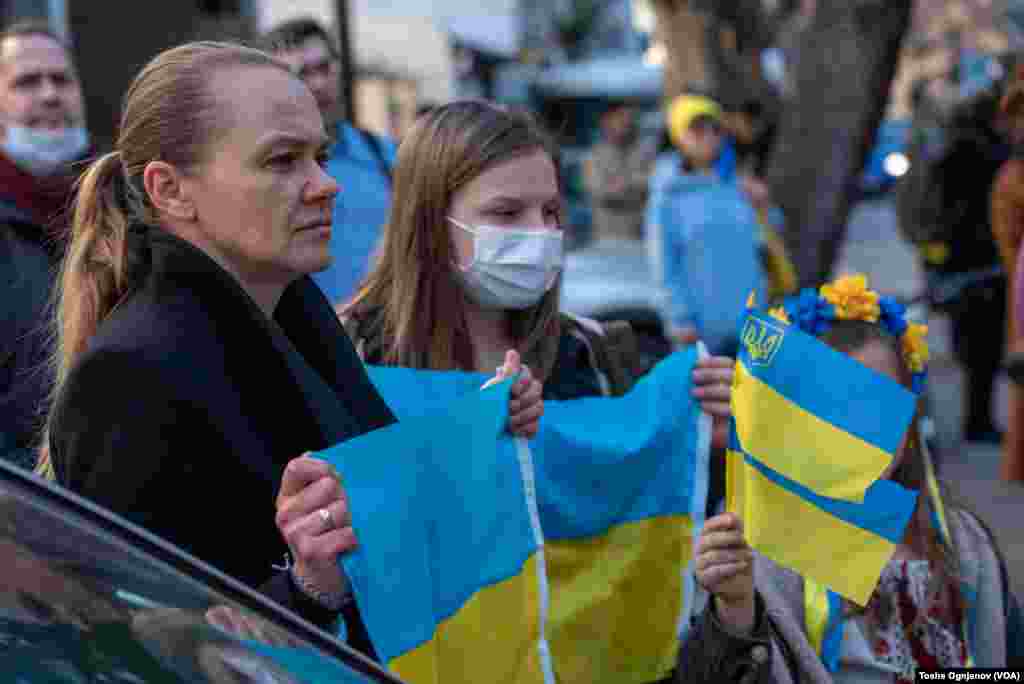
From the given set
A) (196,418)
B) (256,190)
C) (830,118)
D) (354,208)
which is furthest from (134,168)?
(830,118)

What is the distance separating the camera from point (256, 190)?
7.15 ft

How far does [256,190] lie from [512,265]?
0.84 meters

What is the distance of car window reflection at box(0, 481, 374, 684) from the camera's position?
1524mm

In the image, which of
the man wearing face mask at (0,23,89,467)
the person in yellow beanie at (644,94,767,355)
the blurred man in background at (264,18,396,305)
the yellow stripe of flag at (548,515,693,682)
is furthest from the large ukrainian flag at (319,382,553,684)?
the person in yellow beanie at (644,94,767,355)

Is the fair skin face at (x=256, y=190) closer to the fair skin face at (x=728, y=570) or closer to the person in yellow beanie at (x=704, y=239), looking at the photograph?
the fair skin face at (x=728, y=570)

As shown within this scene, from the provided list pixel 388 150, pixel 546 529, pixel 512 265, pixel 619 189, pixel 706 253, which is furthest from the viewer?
pixel 619 189

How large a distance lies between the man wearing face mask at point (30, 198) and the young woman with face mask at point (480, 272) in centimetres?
63

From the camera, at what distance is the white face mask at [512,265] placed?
2.94m

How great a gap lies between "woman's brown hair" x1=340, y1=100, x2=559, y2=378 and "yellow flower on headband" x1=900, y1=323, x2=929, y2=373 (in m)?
0.70

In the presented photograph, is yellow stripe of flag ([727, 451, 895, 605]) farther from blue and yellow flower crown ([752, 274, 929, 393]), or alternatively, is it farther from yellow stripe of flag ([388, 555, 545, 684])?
blue and yellow flower crown ([752, 274, 929, 393])

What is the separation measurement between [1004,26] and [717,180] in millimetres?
21636

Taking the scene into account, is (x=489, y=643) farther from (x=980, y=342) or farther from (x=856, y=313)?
(x=980, y=342)

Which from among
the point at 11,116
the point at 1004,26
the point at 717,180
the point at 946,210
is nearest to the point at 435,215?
the point at 11,116

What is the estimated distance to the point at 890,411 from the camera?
2559 mm
